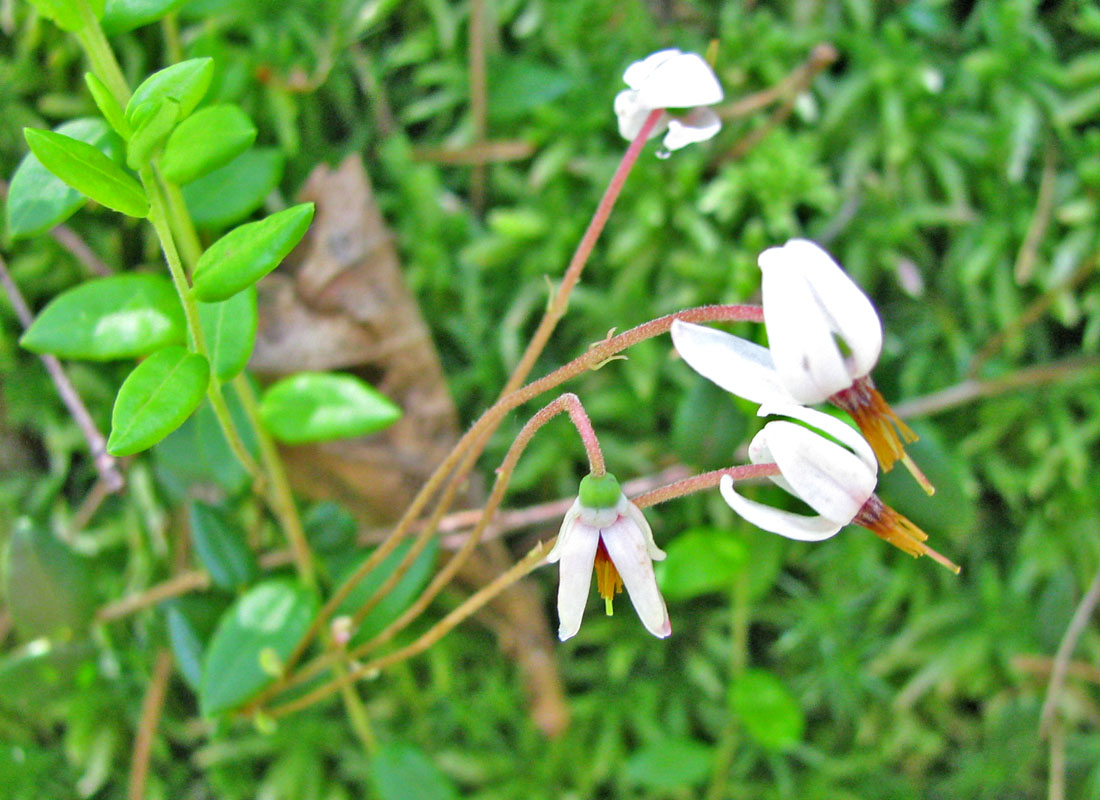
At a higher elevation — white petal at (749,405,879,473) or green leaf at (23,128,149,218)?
green leaf at (23,128,149,218)

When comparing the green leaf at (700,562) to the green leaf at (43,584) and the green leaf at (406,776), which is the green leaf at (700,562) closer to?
the green leaf at (406,776)

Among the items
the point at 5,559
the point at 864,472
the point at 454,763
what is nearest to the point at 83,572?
the point at 5,559

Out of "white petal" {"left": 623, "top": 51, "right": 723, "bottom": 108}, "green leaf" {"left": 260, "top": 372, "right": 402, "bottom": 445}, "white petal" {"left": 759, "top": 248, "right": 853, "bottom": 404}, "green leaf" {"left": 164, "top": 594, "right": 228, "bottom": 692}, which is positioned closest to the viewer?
"white petal" {"left": 759, "top": 248, "right": 853, "bottom": 404}

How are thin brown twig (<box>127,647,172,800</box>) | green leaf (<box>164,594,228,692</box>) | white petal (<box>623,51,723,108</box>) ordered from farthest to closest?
thin brown twig (<box>127,647,172,800</box>) < green leaf (<box>164,594,228,692</box>) < white petal (<box>623,51,723,108</box>)

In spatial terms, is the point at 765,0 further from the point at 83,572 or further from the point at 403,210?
the point at 83,572

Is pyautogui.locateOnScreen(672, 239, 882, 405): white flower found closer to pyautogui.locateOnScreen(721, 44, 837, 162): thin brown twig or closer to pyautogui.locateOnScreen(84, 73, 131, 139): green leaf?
pyautogui.locateOnScreen(84, 73, 131, 139): green leaf

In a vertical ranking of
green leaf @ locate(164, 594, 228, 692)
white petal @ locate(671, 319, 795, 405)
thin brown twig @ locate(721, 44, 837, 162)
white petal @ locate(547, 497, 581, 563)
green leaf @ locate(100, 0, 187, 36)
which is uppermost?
green leaf @ locate(100, 0, 187, 36)

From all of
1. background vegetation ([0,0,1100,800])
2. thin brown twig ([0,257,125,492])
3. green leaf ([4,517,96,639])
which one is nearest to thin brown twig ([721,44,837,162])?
background vegetation ([0,0,1100,800])
